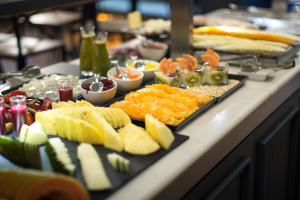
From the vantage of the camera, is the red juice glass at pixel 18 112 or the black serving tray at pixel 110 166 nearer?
the black serving tray at pixel 110 166

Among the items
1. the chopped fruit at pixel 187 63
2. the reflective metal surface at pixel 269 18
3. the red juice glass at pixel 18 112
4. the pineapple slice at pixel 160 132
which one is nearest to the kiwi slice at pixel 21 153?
the red juice glass at pixel 18 112

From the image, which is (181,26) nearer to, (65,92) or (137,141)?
(65,92)

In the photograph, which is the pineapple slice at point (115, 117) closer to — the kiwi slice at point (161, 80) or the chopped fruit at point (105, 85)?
the chopped fruit at point (105, 85)

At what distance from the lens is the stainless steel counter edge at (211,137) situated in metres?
1.09

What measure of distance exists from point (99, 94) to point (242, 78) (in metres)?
0.61

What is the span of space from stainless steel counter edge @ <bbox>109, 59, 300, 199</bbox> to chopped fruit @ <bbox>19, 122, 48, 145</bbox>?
1.05 ft

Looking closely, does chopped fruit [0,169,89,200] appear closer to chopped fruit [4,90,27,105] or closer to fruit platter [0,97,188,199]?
fruit platter [0,97,188,199]

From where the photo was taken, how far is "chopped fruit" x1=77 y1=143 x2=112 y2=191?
1029 mm

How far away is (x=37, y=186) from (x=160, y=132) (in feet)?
1.42

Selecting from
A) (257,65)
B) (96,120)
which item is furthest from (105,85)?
(257,65)

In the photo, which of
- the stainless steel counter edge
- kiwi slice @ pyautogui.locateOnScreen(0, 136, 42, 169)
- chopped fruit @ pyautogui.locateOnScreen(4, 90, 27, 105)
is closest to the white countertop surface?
the stainless steel counter edge

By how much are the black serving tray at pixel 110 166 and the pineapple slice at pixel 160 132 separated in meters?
0.02

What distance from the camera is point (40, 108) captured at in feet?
4.76

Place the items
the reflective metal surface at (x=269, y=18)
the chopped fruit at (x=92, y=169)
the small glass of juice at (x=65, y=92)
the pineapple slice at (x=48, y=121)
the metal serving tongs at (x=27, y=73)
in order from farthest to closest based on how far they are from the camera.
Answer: the reflective metal surface at (x=269, y=18), the metal serving tongs at (x=27, y=73), the small glass of juice at (x=65, y=92), the pineapple slice at (x=48, y=121), the chopped fruit at (x=92, y=169)
